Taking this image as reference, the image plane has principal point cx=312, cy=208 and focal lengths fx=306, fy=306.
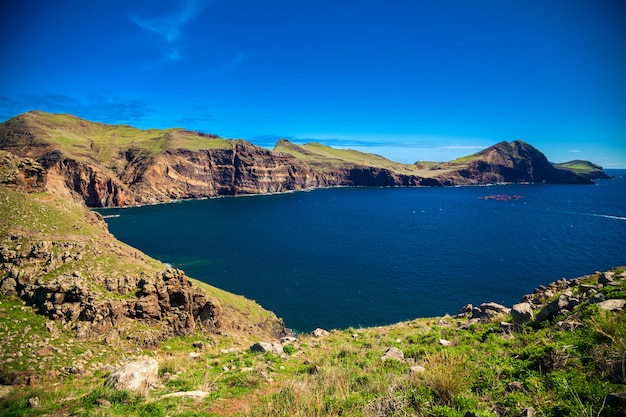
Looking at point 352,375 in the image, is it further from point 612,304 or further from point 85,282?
point 85,282

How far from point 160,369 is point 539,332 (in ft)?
54.8

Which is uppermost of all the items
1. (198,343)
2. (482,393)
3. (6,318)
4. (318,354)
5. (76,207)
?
(76,207)

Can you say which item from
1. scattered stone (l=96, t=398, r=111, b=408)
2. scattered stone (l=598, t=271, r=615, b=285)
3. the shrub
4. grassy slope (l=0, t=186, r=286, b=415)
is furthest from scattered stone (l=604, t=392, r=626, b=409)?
grassy slope (l=0, t=186, r=286, b=415)

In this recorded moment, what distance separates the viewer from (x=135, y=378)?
38.0ft

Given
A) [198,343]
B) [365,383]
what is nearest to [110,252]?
[198,343]

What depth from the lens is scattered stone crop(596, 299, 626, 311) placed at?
1118 centimetres

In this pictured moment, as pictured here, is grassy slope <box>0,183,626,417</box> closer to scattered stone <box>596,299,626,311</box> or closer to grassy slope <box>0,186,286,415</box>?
grassy slope <box>0,186,286,415</box>

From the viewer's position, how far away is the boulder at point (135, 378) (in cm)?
1121

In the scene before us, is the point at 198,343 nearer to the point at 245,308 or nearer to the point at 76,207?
the point at 245,308

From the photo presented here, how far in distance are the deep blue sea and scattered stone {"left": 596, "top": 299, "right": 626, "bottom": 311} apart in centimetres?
3482

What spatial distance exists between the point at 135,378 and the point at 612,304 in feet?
59.8

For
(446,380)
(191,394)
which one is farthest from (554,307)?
(191,394)

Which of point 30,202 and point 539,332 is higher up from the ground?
point 30,202

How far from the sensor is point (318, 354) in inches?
685
